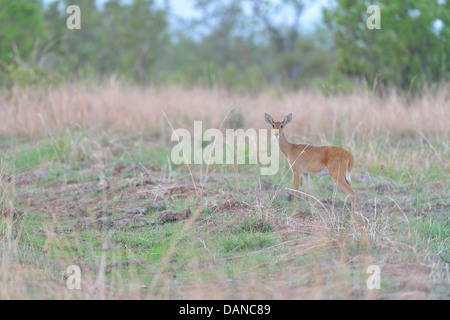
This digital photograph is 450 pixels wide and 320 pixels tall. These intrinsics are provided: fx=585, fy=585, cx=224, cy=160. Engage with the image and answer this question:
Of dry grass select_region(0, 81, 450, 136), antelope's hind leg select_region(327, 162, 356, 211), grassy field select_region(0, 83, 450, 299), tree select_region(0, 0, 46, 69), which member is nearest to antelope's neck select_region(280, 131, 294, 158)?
grassy field select_region(0, 83, 450, 299)

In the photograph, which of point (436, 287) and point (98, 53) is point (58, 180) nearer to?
point (436, 287)

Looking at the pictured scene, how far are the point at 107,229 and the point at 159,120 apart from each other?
5.66m

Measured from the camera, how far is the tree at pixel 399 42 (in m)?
13.3

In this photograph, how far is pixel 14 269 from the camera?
4.23m

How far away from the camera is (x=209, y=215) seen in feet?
18.3

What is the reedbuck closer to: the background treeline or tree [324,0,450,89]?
the background treeline

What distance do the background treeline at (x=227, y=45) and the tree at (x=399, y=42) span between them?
2cm

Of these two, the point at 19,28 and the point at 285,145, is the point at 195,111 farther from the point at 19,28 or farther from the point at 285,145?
the point at 19,28

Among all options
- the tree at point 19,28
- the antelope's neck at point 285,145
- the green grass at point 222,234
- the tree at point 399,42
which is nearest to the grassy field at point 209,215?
the green grass at point 222,234

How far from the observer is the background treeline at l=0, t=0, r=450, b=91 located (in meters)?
13.4

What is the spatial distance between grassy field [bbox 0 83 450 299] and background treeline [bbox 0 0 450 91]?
147cm

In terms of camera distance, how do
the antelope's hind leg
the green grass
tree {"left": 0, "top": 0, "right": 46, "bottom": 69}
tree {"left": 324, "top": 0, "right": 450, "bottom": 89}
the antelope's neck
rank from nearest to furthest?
the green grass, the antelope's hind leg, the antelope's neck, tree {"left": 324, "top": 0, "right": 450, "bottom": 89}, tree {"left": 0, "top": 0, "right": 46, "bottom": 69}

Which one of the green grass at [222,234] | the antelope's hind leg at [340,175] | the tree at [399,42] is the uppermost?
the tree at [399,42]

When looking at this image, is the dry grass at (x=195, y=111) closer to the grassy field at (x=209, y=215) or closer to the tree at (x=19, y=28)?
the grassy field at (x=209, y=215)
